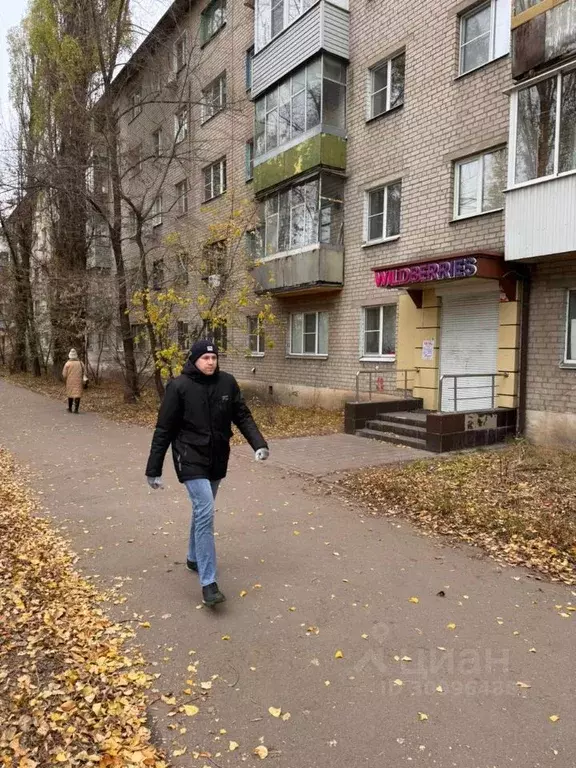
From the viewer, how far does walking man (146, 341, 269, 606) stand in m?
3.80

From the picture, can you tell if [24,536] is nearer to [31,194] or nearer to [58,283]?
[58,283]

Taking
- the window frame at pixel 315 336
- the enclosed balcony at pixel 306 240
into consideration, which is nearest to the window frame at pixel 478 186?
the enclosed balcony at pixel 306 240

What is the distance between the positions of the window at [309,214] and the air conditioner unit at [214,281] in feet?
8.81

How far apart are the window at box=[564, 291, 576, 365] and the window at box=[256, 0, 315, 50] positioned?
1071cm

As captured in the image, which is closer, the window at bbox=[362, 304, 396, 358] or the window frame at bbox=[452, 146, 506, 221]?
the window frame at bbox=[452, 146, 506, 221]

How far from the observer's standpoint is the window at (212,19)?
18.9m

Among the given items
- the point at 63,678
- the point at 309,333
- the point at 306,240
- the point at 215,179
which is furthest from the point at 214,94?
the point at 63,678

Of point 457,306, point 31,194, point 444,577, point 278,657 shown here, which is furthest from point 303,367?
point 278,657

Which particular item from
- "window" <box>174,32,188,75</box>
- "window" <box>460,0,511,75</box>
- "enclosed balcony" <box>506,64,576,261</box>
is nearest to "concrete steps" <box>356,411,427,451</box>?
"enclosed balcony" <box>506,64,576,261</box>

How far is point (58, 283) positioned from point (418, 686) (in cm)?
1745

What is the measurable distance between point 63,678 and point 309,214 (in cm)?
1312

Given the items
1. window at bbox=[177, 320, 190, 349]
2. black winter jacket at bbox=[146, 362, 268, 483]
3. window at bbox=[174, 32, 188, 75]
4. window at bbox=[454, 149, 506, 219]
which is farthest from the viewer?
window at bbox=[174, 32, 188, 75]

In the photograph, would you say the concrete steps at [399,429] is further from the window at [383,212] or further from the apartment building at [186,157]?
the apartment building at [186,157]

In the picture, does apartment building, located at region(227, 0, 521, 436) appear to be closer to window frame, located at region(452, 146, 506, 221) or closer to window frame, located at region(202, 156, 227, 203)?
window frame, located at region(452, 146, 506, 221)
